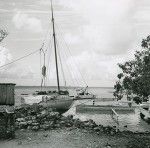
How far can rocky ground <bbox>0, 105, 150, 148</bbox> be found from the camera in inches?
840

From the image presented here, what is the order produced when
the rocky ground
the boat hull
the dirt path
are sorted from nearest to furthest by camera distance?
the dirt path < the rocky ground < the boat hull

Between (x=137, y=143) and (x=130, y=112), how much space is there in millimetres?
27514

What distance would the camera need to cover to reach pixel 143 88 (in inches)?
900

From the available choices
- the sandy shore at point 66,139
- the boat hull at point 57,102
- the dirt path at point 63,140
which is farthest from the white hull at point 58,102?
the dirt path at point 63,140

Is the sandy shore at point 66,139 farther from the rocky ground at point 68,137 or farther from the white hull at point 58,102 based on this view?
the white hull at point 58,102

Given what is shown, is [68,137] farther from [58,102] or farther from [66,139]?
[58,102]

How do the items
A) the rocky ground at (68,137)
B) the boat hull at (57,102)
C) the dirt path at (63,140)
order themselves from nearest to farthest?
the dirt path at (63,140)
the rocky ground at (68,137)
the boat hull at (57,102)

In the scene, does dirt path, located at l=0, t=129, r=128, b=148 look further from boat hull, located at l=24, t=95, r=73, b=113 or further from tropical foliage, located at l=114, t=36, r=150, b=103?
boat hull, located at l=24, t=95, r=73, b=113

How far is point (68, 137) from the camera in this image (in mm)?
23891

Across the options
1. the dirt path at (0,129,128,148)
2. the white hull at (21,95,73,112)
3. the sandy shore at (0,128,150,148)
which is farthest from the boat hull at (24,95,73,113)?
the dirt path at (0,129,128,148)

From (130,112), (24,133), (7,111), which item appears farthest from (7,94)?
(130,112)

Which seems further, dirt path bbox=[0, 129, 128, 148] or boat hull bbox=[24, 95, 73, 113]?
boat hull bbox=[24, 95, 73, 113]

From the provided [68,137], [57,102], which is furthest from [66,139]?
[57,102]

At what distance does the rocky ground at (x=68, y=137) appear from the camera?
2133cm
